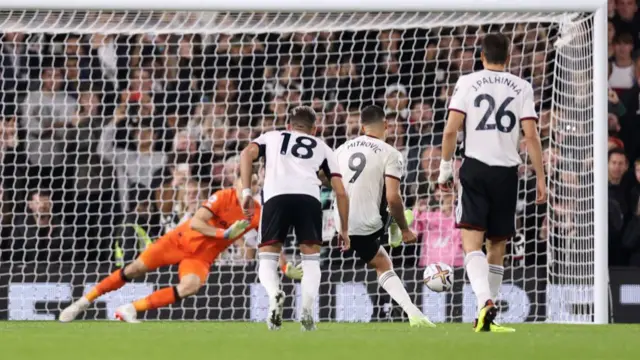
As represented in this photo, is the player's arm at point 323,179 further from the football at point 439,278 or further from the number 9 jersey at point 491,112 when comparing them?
the number 9 jersey at point 491,112

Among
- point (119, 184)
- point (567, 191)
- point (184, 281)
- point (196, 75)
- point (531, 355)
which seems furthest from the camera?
point (196, 75)

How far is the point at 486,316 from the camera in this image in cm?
761

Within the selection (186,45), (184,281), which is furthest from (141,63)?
(184,281)

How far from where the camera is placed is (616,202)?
11750 mm

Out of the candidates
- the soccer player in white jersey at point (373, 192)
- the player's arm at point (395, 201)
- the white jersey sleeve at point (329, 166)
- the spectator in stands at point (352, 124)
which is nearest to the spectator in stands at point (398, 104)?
the spectator in stands at point (352, 124)

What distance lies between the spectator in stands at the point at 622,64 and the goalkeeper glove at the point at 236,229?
4.48 meters

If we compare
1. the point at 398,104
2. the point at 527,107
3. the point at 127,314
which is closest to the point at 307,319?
the point at 527,107

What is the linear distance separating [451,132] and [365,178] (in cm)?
166

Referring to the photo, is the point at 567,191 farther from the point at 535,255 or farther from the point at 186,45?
the point at 186,45

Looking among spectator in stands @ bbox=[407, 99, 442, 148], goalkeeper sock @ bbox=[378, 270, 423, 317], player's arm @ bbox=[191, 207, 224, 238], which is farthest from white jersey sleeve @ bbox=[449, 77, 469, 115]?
spectator in stands @ bbox=[407, 99, 442, 148]

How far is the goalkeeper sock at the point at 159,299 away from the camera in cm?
1035

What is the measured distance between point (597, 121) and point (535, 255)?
4.98 ft

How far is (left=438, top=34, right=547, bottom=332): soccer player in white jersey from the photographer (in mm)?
7789

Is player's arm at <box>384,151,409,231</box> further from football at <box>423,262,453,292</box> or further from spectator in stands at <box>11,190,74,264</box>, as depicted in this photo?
spectator in stands at <box>11,190,74,264</box>
